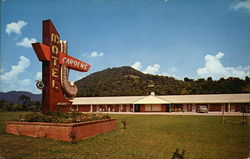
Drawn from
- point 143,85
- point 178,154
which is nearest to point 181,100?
point 178,154

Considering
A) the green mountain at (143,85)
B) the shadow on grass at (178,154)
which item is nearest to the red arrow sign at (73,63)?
the shadow on grass at (178,154)

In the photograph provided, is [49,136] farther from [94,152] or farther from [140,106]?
[140,106]

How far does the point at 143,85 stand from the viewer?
8175cm

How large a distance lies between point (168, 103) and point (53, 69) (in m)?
28.2

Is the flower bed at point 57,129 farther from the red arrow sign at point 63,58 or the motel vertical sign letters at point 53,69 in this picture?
the red arrow sign at point 63,58

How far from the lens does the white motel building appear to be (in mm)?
35281

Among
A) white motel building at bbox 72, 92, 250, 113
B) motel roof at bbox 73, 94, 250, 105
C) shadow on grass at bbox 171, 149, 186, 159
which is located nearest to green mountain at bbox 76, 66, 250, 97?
motel roof at bbox 73, 94, 250, 105

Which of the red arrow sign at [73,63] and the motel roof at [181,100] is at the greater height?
the red arrow sign at [73,63]

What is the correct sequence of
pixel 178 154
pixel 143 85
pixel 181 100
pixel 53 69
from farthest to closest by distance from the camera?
pixel 143 85 < pixel 181 100 < pixel 53 69 < pixel 178 154

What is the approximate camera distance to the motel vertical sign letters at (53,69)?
427 inches

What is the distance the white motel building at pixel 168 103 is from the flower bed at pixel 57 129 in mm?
27909

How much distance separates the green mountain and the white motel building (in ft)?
18.7

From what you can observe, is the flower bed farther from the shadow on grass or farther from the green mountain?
the green mountain

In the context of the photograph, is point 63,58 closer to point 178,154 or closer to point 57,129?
point 57,129
